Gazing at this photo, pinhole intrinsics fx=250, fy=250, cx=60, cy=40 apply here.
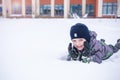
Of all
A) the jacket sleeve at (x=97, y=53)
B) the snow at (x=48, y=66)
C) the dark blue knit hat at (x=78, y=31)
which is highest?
the dark blue knit hat at (x=78, y=31)

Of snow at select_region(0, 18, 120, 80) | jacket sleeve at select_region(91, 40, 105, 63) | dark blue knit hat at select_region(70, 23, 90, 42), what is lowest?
snow at select_region(0, 18, 120, 80)

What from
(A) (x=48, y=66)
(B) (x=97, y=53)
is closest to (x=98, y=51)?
(B) (x=97, y=53)

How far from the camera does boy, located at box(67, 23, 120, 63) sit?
1.93 feet

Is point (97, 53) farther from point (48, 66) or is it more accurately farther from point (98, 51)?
point (48, 66)

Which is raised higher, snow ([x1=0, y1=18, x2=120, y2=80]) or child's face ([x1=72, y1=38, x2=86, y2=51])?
child's face ([x1=72, y1=38, x2=86, y2=51])

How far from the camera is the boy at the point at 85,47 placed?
23.1 inches

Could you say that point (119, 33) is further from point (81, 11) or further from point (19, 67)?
point (81, 11)

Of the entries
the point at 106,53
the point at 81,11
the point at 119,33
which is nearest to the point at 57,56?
the point at 106,53

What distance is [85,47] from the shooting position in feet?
1.96

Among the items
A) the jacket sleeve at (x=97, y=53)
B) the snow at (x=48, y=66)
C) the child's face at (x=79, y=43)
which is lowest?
the snow at (x=48, y=66)

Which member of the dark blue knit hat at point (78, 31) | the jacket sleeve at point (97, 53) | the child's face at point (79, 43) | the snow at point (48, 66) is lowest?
the snow at point (48, 66)

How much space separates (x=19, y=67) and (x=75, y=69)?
0.13 m

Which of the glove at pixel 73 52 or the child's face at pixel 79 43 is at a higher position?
the child's face at pixel 79 43

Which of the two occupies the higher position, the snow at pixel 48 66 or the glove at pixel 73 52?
the glove at pixel 73 52
